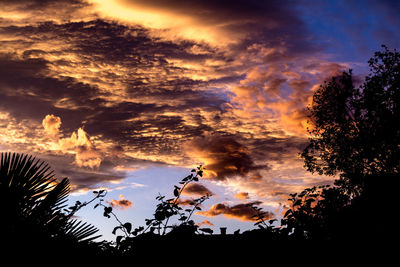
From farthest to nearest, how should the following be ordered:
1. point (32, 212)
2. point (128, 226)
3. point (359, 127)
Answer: point (359, 127) < point (128, 226) < point (32, 212)

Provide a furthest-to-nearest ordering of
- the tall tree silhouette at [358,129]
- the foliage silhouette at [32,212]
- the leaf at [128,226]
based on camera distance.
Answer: the tall tree silhouette at [358,129] < the leaf at [128,226] < the foliage silhouette at [32,212]

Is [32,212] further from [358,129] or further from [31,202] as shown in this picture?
[358,129]

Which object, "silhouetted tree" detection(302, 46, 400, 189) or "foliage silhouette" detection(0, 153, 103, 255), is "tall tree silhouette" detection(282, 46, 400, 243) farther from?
"foliage silhouette" detection(0, 153, 103, 255)

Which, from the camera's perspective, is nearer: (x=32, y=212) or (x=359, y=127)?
(x=32, y=212)

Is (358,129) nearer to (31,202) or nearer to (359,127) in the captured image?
(359,127)

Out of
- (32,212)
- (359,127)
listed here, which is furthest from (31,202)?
(359,127)

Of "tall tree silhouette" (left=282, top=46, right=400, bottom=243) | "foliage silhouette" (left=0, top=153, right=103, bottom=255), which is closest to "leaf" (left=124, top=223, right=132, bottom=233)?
"foliage silhouette" (left=0, top=153, right=103, bottom=255)

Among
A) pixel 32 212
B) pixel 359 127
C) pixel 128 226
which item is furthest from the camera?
pixel 359 127

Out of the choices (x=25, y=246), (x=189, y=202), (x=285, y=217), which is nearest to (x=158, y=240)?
(x=25, y=246)

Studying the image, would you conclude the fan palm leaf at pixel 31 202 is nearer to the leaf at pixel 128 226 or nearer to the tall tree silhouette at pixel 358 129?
the leaf at pixel 128 226

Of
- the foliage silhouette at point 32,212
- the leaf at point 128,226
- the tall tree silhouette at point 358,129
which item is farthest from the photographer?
the tall tree silhouette at point 358,129

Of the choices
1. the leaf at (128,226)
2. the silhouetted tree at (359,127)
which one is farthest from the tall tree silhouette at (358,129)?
the leaf at (128,226)

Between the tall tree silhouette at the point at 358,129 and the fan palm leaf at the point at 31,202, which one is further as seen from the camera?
the tall tree silhouette at the point at 358,129

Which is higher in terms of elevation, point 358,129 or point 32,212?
point 358,129
